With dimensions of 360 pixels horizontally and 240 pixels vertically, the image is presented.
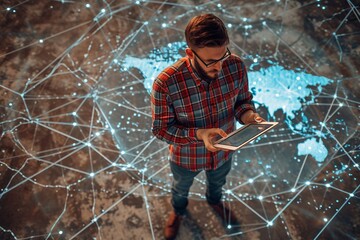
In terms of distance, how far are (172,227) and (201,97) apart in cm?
104

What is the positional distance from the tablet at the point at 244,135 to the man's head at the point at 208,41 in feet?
0.88

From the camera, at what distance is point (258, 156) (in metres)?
2.22

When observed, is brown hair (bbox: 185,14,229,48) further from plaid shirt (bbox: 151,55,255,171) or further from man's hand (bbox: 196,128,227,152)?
man's hand (bbox: 196,128,227,152)

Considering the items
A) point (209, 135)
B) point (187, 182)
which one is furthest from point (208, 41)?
point (187, 182)

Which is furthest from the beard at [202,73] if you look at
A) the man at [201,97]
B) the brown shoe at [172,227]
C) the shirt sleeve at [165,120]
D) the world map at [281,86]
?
the world map at [281,86]

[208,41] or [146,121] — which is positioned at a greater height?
[208,41]

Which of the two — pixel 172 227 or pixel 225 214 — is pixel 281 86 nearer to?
pixel 225 214

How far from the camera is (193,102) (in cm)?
118

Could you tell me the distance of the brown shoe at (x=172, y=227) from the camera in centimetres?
189

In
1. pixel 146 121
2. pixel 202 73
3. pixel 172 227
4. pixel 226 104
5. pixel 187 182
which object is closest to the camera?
pixel 202 73

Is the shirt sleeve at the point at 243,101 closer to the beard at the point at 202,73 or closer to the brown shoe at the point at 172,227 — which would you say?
the beard at the point at 202,73

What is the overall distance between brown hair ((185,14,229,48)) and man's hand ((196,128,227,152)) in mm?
324

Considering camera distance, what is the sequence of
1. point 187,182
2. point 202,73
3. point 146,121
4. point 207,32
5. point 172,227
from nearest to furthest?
point 207,32, point 202,73, point 187,182, point 172,227, point 146,121

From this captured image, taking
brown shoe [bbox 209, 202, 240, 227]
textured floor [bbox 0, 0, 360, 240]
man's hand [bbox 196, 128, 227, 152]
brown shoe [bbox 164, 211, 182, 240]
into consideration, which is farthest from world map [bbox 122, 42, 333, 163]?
man's hand [bbox 196, 128, 227, 152]
